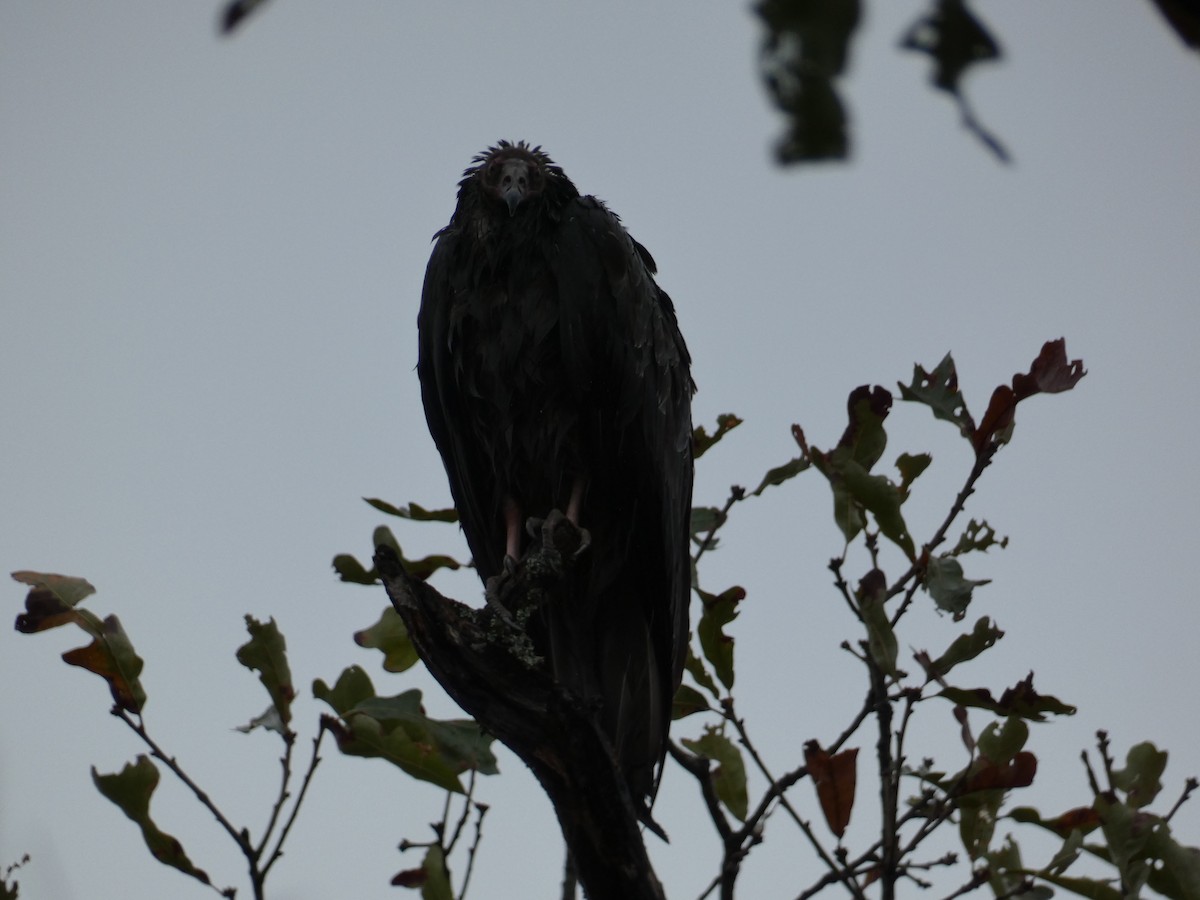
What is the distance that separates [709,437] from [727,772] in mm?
1490

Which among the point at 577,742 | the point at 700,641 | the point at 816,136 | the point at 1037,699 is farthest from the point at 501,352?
the point at 816,136

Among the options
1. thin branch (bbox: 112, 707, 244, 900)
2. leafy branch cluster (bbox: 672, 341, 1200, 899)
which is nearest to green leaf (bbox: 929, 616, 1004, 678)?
leafy branch cluster (bbox: 672, 341, 1200, 899)

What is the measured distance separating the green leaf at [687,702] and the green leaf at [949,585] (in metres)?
1.02

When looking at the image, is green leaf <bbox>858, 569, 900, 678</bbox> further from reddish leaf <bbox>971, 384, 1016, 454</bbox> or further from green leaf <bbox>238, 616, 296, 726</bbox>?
green leaf <bbox>238, 616, 296, 726</bbox>

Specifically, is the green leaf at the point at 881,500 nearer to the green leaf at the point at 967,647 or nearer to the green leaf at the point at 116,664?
the green leaf at the point at 967,647

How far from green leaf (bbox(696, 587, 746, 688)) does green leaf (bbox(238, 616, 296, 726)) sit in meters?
1.40

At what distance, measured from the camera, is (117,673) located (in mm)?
3457

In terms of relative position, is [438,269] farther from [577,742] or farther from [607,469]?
[577,742]

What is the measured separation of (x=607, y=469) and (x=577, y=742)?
1772 mm

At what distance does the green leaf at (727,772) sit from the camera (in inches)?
166

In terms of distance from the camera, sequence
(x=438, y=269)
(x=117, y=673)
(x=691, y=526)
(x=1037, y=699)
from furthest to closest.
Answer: (x=438, y=269) < (x=691, y=526) < (x=1037, y=699) < (x=117, y=673)

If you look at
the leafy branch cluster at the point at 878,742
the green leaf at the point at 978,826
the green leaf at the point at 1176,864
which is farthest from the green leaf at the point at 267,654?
the green leaf at the point at 1176,864

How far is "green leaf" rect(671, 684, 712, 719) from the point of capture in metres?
4.41

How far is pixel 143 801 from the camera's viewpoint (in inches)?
139
